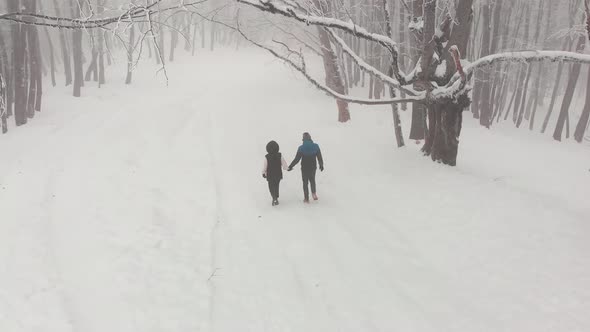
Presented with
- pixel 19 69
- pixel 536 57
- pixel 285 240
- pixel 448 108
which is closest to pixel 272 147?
pixel 285 240

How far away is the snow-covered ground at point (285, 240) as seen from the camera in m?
5.33

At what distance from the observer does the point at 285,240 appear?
25.0ft

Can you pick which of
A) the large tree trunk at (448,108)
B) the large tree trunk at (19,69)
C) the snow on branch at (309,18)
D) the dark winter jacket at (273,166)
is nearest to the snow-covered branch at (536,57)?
the large tree trunk at (448,108)

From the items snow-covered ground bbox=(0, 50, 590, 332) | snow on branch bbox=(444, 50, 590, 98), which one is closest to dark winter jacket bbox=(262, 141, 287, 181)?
snow-covered ground bbox=(0, 50, 590, 332)

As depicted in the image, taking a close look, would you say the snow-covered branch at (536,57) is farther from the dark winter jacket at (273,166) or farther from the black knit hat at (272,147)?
the dark winter jacket at (273,166)

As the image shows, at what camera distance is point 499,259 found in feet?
21.0

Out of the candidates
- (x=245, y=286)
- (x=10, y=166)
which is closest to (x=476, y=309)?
(x=245, y=286)

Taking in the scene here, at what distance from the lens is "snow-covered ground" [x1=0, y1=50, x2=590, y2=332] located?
533cm

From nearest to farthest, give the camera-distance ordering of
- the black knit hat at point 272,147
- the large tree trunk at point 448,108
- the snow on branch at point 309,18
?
the snow on branch at point 309,18 → the black knit hat at point 272,147 → the large tree trunk at point 448,108

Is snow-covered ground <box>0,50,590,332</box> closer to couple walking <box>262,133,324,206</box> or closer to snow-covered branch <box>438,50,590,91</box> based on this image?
couple walking <box>262,133,324,206</box>

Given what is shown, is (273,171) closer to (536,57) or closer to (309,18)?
(309,18)

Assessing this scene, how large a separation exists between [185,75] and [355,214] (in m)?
32.1

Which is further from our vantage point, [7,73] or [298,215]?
[7,73]

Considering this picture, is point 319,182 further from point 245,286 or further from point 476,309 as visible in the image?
point 476,309
